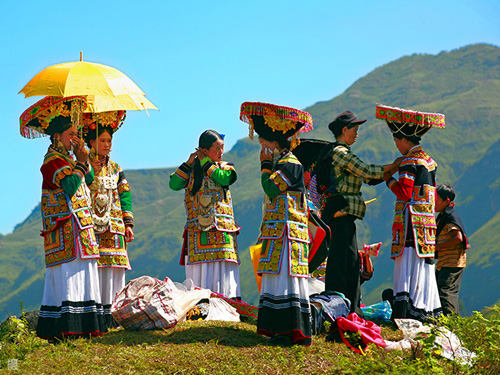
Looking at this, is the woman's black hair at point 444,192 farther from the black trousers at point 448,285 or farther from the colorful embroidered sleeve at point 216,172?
the colorful embroidered sleeve at point 216,172

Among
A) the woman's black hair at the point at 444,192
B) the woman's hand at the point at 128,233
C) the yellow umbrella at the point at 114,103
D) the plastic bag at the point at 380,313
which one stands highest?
the yellow umbrella at the point at 114,103

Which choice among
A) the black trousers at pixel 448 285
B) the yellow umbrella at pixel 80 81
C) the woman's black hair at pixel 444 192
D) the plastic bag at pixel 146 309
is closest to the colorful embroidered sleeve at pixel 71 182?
the yellow umbrella at pixel 80 81

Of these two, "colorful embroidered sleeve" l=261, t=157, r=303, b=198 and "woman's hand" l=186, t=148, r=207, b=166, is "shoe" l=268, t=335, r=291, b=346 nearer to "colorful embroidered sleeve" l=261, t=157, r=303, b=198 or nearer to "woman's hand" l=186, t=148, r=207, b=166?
"colorful embroidered sleeve" l=261, t=157, r=303, b=198

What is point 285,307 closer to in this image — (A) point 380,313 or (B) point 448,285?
(A) point 380,313

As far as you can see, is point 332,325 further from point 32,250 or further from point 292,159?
point 32,250

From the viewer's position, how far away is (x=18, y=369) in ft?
23.2

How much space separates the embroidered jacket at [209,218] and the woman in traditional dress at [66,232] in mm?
2353

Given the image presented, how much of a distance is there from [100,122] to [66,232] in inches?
70.2

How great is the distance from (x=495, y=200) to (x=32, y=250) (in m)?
104

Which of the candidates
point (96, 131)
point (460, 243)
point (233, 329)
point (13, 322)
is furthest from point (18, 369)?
point (460, 243)

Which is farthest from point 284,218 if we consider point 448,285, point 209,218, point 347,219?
point 448,285

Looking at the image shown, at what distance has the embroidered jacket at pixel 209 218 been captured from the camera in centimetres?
1038

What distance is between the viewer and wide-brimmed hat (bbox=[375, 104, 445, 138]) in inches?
378

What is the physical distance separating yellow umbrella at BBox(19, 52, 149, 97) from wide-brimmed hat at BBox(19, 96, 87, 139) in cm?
32
